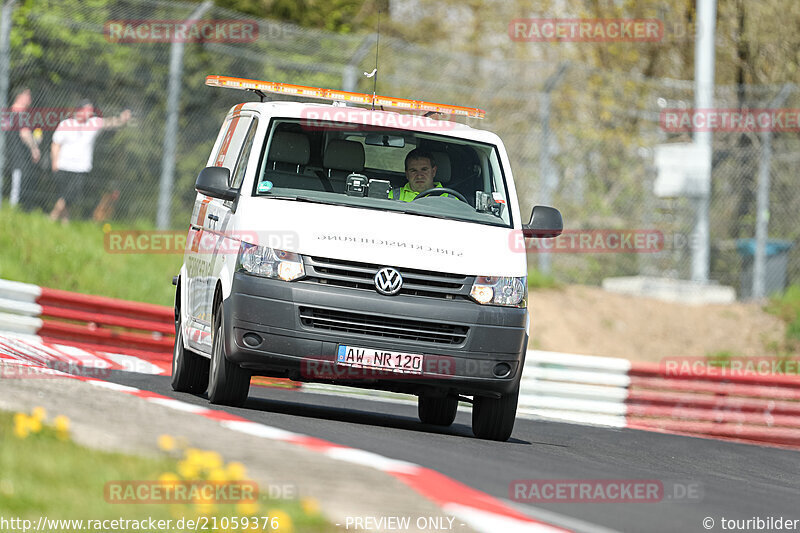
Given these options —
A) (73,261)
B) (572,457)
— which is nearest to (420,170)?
(572,457)

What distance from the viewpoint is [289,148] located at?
32.1ft

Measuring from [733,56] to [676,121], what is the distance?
20.0 feet

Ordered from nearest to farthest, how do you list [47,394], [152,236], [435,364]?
1. [47,394]
2. [435,364]
3. [152,236]

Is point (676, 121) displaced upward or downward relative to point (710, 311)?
upward

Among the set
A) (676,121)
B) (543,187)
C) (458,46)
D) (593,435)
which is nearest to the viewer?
(593,435)

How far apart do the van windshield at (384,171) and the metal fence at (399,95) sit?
8150 mm

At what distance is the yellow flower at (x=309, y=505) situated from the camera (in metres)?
5.11

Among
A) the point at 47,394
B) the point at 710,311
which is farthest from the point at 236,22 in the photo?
the point at 47,394

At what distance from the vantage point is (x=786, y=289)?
22312 millimetres

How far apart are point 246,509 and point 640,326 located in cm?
1647

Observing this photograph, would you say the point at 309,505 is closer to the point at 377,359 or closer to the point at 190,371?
the point at 377,359

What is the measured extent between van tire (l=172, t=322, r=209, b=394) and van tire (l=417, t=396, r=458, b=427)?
179 centimetres

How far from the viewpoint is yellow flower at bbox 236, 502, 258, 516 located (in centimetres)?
497

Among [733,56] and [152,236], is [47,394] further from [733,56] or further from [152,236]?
[733,56]
